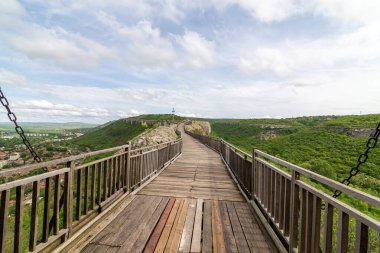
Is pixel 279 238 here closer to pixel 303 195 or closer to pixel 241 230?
pixel 241 230

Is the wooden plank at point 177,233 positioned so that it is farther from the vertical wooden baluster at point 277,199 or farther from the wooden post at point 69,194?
the vertical wooden baluster at point 277,199

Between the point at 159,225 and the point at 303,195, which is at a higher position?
the point at 303,195

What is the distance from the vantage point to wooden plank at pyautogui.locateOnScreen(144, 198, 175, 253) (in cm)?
358

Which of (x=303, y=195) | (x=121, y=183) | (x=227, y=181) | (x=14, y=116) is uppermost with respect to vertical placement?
(x=14, y=116)

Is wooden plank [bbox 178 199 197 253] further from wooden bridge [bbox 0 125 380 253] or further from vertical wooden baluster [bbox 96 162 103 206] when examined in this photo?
vertical wooden baluster [bbox 96 162 103 206]

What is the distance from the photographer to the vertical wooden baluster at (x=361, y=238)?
5.87 ft

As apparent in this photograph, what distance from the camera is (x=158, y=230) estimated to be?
→ 4195 millimetres

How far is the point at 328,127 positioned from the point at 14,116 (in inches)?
2691

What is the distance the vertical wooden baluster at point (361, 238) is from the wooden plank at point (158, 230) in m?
2.58

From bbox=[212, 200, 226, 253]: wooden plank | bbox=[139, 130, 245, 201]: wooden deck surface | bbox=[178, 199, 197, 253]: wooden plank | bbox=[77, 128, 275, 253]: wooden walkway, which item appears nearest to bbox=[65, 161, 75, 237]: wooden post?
bbox=[77, 128, 275, 253]: wooden walkway

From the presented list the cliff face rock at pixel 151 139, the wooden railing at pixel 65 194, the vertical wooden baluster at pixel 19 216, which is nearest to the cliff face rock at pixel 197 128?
the cliff face rock at pixel 151 139

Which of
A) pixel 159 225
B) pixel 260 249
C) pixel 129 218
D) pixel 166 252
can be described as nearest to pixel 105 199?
pixel 129 218

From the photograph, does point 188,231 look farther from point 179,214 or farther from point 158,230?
point 179,214

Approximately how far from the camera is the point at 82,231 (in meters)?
3.93
